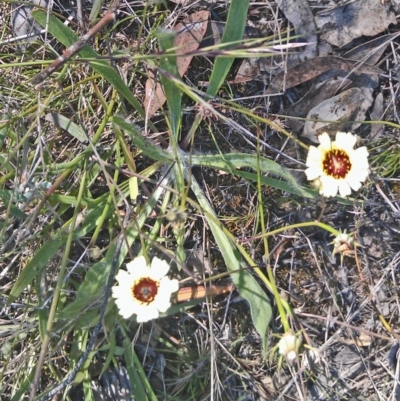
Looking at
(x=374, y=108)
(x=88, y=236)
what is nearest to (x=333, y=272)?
(x=374, y=108)

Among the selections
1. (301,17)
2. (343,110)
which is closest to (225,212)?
(343,110)

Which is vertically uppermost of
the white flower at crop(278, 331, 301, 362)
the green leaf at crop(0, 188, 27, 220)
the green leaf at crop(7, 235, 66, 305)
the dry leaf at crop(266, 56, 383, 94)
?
the dry leaf at crop(266, 56, 383, 94)

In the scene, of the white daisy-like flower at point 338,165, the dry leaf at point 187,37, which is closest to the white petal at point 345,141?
the white daisy-like flower at point 338,165

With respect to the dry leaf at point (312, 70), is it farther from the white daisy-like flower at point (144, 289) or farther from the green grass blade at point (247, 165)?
the white daisy-like flower at point (144, 289)

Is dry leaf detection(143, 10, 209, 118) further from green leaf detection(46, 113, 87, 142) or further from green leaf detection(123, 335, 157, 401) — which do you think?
green leaf detection(123, 335, 157, 401)

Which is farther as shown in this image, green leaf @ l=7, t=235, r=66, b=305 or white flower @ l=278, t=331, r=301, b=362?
green leaf @ l=7, t=235, r=66, b=305

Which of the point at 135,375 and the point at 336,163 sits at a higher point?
the point at 336,163

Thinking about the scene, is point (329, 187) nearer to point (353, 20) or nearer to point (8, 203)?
point (353, 20)

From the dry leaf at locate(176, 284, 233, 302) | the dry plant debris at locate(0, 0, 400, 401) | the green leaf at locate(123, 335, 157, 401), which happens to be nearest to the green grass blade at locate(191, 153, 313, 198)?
the dry plant debris at locate(0, 0, 400, 401)
